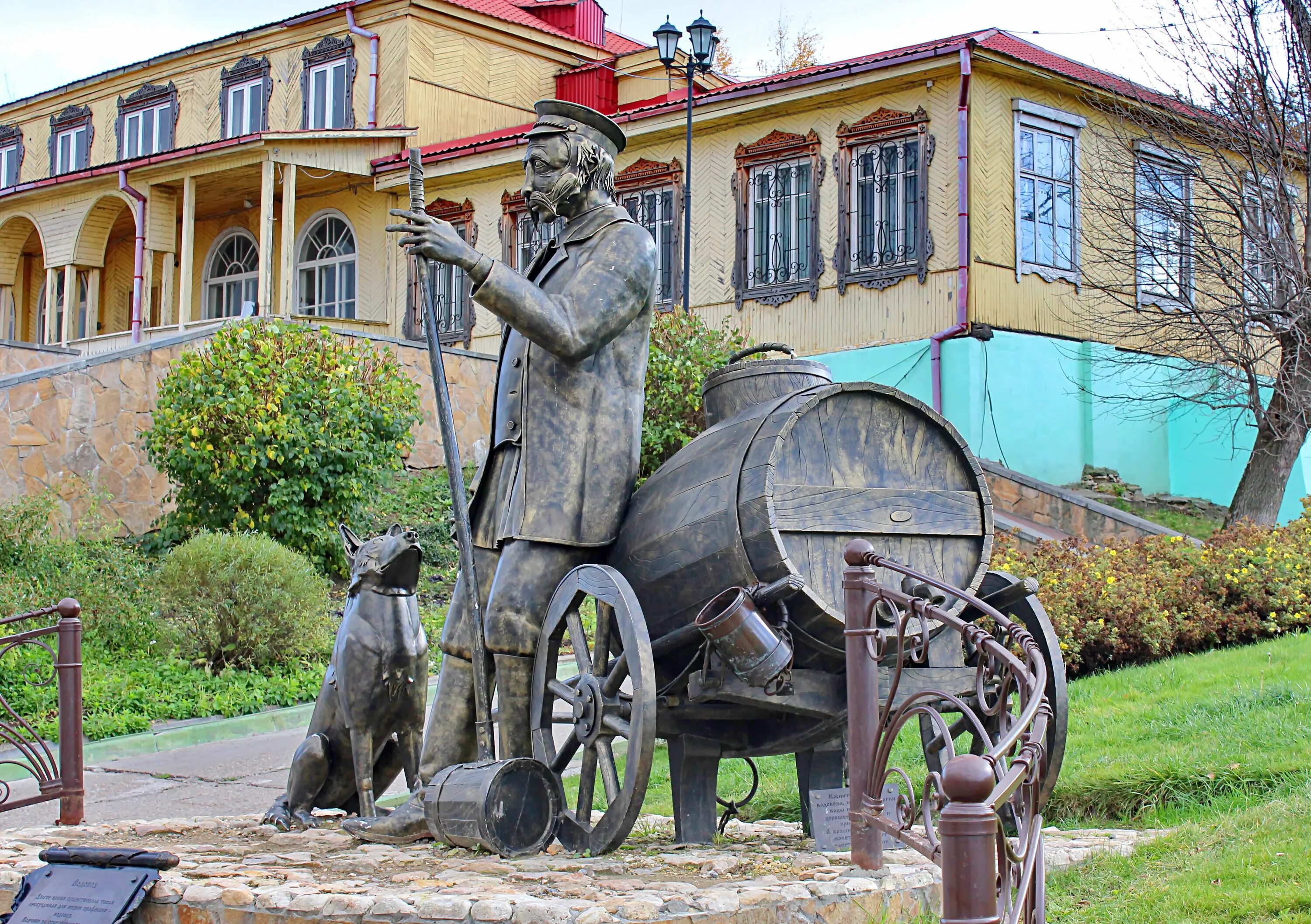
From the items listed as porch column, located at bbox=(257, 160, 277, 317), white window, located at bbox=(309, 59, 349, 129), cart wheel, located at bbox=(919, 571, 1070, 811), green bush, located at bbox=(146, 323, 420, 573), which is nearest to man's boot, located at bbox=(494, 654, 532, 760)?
cart wheel, located at bbox=(919, 571, 1070, 811)

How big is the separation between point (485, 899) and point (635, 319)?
2.02m

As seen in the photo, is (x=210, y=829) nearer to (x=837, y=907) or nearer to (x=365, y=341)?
(x=837, y=907)

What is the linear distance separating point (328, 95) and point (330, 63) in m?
0.55

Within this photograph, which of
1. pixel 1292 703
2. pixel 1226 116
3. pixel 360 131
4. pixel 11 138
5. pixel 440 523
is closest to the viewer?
pixel 1292 703

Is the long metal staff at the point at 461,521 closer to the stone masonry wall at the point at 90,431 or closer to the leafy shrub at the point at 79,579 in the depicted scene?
the leafy shrub at the point at 79,579

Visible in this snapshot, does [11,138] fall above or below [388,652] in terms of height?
above

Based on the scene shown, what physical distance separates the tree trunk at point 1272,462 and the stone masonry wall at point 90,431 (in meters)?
8.97

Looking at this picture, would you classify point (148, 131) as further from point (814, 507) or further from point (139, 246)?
point (814, 507)

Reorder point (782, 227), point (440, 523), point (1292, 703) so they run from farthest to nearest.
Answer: point (782, 227) < point (440, 523) < point (1292, 703)

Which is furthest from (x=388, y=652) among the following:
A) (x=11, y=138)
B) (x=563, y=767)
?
(x=11, y=138)

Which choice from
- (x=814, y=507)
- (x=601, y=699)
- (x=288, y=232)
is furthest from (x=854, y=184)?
(x=601, y=699)

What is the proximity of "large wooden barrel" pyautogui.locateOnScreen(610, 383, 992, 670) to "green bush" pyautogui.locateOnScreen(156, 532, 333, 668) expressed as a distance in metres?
6.56

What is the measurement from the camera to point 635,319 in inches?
193

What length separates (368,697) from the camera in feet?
16.8
